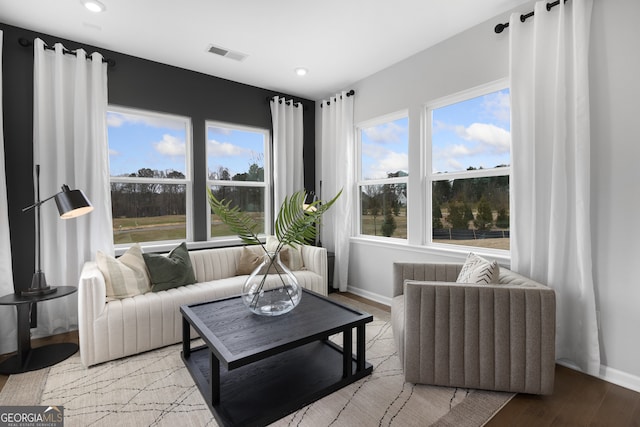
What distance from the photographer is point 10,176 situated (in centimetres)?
275

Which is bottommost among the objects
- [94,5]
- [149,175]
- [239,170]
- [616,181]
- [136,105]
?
[616,181]

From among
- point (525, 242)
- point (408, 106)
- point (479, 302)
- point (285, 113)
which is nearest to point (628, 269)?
point (525, 242)

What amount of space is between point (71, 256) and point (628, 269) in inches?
173

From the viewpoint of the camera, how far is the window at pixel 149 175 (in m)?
3.34

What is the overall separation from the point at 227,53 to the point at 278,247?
7.49 ft

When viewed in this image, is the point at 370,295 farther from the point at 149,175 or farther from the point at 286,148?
the point at 149,175

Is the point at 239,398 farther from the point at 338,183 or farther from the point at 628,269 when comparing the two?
the point at 338,183

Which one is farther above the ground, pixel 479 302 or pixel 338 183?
pixel 338 183

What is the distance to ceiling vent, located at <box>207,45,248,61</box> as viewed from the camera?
10.3 ft

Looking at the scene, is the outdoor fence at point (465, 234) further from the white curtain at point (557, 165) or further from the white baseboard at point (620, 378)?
the white baseboard at point (620, 378)

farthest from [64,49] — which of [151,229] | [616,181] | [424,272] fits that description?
[616,181]

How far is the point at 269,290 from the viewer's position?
7.20ft

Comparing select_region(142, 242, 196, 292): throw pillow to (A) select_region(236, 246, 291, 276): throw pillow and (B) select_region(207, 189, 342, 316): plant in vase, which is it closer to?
(A) select_region(236, 246, 291, 276): throw pillow

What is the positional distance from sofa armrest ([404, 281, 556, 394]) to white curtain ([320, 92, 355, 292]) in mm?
2163
